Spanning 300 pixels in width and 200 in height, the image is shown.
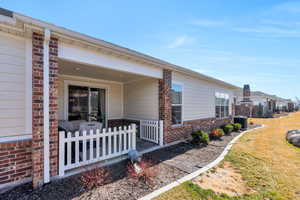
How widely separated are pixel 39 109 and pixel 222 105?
10.8m

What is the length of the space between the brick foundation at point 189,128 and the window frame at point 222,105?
68 centimetres

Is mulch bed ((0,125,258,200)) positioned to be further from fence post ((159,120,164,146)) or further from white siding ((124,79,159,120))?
white siding ((124,79,159,120))

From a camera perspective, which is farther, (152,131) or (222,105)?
(222,105)

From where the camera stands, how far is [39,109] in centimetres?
291

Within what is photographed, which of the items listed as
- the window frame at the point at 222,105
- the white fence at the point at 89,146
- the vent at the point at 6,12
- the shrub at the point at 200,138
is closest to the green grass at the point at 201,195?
the white fence at the point at 89,146

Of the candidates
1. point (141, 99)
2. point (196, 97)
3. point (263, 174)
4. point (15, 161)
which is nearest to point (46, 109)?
point (15, 161)

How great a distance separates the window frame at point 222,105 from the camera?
9820mm

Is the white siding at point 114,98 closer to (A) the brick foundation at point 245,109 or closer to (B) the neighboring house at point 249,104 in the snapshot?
(B) the neighboring house at point 249,104

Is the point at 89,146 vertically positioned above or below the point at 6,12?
below

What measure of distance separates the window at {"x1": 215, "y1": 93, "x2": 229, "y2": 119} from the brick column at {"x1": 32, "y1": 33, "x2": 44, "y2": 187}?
31.6ft

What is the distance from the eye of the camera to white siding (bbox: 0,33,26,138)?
2854 millimetres

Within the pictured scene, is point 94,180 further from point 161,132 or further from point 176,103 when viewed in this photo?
point 176,103

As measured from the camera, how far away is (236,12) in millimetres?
5961

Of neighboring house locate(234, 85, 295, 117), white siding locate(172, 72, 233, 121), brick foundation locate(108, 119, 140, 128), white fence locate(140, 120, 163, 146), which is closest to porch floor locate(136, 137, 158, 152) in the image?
white fence locate(140, 120, 163, 146)
